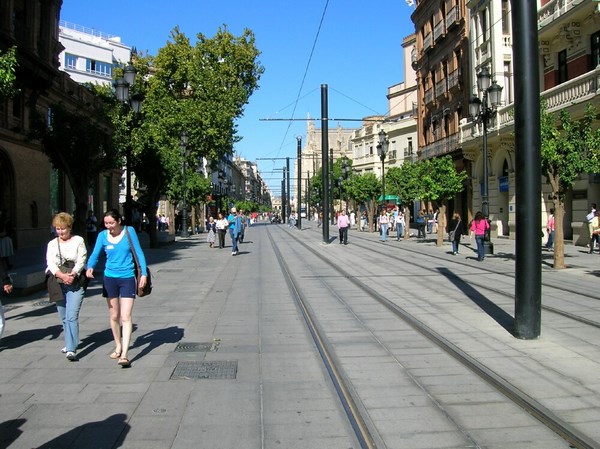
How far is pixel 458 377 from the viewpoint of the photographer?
5676 mm

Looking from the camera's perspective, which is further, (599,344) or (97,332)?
(97,332)

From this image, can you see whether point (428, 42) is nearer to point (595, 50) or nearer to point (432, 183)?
point (595, 50)

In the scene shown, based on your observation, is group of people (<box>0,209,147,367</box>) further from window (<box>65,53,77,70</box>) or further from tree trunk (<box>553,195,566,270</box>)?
window (<box>65,53,77,70</box>)

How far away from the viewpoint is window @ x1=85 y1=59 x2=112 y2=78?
209ft

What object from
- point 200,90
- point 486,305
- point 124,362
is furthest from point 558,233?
point 200,90

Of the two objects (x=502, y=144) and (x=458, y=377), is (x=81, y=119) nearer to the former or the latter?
(x=458, y=377)

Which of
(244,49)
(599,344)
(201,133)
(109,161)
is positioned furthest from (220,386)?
(244,49)

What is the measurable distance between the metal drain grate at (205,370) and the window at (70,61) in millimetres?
62691

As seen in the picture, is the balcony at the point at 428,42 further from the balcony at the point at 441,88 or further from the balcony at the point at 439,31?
the balcony at the point at 441,88

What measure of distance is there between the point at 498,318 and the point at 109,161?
35.7ft

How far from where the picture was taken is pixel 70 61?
62062mm

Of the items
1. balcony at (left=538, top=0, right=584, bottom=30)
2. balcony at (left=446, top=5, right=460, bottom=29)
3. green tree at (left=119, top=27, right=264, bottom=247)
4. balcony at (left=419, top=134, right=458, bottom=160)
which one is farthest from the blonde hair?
balcony at (left=446, top=5, right=460, bottom=29)

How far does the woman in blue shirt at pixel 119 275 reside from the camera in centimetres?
616

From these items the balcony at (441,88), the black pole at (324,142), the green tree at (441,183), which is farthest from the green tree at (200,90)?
the green tree at (441,183)
